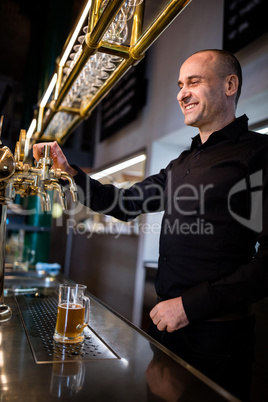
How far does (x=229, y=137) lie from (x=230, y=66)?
0.97ft

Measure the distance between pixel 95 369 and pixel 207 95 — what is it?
93 cm

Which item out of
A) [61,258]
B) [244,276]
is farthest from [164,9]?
[61,258]

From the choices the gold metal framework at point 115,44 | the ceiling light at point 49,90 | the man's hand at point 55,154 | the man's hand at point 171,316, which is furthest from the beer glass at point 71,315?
the ceiling light at point 49,90

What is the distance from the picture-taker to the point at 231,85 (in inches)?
51.7

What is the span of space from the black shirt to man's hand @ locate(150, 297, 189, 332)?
0.02 m

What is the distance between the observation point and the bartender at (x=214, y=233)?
100cm

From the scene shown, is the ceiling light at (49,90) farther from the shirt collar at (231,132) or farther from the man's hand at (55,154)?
the shirt collar at (231,132)

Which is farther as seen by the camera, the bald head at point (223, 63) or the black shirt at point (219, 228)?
the bald head at point (223, 63)

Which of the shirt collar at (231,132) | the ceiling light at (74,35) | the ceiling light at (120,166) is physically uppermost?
the ceiling light at (74,35)

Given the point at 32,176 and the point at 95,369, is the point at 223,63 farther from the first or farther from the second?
the point at 95,369

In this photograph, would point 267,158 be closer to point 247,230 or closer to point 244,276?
point 247,230

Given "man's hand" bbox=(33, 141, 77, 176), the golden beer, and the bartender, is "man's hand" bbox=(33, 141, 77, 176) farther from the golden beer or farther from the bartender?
the golden beer

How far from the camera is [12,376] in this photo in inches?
26.6

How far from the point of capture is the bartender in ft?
3.30
